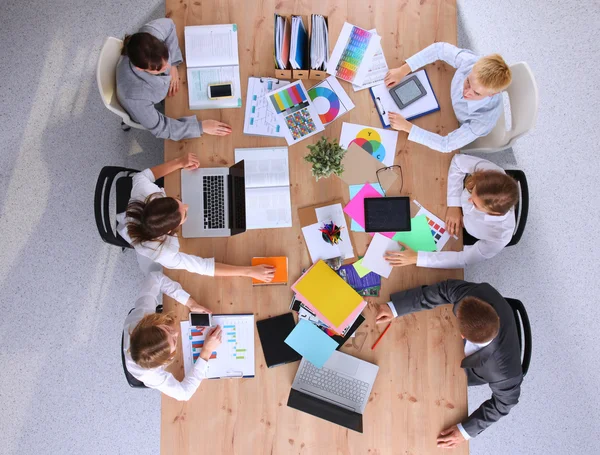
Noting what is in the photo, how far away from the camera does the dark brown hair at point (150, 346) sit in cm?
166

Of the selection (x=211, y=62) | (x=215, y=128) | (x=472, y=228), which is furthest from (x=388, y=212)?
(x=211, y=62)

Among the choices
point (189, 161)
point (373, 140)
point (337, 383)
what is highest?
point (373, 140)

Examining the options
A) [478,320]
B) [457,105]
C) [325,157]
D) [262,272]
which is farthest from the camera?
[457,105]

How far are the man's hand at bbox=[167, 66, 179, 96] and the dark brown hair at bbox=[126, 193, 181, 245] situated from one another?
0.54 metres

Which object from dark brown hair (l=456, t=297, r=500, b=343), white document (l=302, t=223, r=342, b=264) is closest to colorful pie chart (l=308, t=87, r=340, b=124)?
white document (l=302, t=223, r=342, b=264)

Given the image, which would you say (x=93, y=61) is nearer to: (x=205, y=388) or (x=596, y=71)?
(x=205, y=388)

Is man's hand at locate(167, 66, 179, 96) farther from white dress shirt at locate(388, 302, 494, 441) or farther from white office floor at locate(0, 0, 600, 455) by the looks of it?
white dress shirt at locate(388, 302, 494, 441)

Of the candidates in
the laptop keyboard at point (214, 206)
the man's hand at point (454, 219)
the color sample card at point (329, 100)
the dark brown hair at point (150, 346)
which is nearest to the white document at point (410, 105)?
the color sample card at point (329, 100)

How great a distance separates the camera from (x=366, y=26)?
6.64 feet

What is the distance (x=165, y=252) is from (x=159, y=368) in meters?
0.48

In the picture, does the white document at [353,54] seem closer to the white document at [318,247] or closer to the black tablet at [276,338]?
the white document at [318,247]

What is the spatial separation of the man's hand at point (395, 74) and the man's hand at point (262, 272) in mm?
1022

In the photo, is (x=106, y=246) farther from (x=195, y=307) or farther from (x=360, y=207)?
(x=360, y=207)

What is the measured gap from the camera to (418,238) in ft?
6.32
